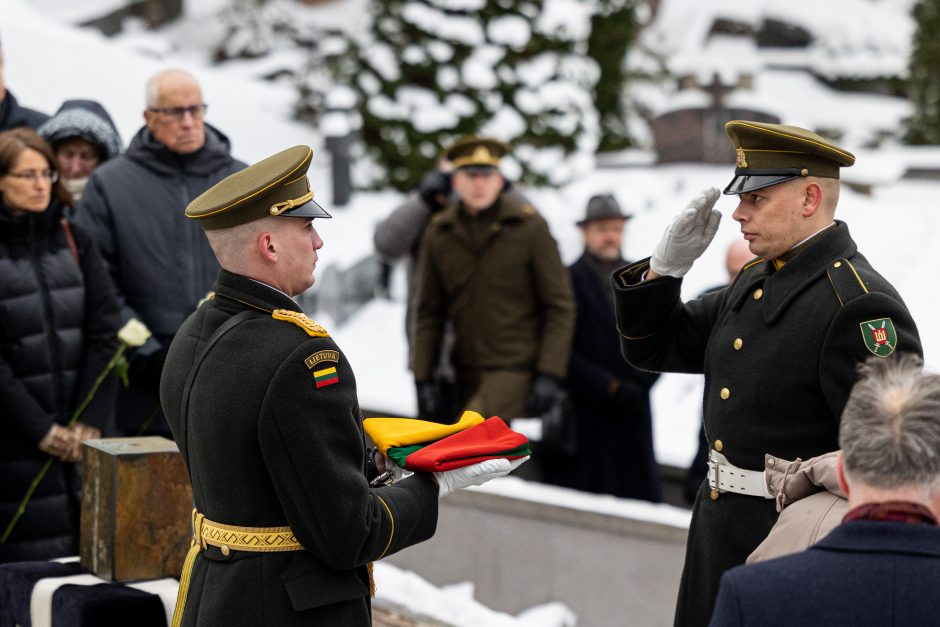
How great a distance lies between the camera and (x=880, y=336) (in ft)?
10.9

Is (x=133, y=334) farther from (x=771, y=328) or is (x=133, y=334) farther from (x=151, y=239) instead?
(x=771, y=328)

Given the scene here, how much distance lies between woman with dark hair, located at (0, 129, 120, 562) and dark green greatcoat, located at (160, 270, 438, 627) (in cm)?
196

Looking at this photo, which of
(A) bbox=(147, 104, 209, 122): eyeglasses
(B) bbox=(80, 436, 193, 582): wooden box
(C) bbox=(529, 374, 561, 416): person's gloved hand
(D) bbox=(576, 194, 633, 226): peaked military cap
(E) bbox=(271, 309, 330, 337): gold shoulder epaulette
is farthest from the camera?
(D) bbox=(576, 194, 633, 226): peaked military cap

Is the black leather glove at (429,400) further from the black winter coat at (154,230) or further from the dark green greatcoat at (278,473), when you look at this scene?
the dark green greatcoat at (278,473)

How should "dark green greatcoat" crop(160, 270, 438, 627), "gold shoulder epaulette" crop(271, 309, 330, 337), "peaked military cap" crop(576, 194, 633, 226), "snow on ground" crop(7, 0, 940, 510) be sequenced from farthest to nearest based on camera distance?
"snow on ground" crop(7, 0, 940, 510), "peaked military cap" crop(576, 194, 633, 226), "gold shoulder epaulette" crop(271, 309, 330, 337), "dark green greatcoat" crop(160, 270, 438, 627)

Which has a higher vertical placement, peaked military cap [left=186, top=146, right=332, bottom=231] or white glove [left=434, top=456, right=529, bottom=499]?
peaked military cap [left=186, top=146, right=332, bottom=231]

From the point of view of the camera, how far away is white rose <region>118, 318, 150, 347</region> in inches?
202

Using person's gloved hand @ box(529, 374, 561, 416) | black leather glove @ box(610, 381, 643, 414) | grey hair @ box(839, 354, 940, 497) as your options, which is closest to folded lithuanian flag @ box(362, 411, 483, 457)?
grey hair @ box(839, 354, 940, 497)

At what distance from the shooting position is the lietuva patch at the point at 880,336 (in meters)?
3.30

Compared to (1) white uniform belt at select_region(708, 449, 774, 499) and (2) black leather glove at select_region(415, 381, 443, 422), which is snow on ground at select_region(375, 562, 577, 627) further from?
(1) white uniform belt at select_region(708, 449, 774, 499)

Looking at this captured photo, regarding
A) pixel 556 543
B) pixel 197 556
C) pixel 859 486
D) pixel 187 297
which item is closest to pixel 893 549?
pixel 859 486

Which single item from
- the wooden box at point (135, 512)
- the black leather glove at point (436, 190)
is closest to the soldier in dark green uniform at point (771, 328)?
the wooden box at point (135, 512)

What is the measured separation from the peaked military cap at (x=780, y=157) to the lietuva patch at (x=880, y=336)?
0.45 m

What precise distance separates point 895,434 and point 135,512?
2.69 m
